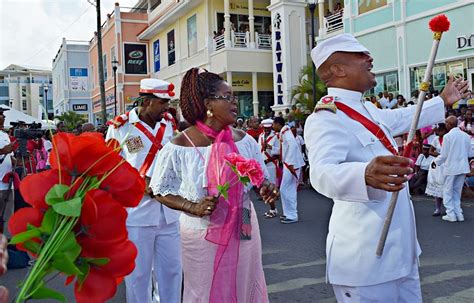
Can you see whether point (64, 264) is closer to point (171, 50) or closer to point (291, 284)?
point (291, 284)

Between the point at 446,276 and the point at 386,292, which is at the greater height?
the point at 386,292

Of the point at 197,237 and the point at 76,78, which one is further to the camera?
the point at 76,78

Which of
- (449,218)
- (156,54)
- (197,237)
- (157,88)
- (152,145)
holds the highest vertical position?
(156,54)

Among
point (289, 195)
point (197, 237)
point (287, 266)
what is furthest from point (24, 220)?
point (289, 195)

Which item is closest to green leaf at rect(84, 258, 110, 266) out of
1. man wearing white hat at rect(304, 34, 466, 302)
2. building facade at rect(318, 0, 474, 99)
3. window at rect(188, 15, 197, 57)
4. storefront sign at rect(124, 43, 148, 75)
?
man wearing white hat at rect(304, 34, 466, 302)

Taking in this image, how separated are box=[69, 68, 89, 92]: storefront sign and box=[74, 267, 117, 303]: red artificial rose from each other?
52262mm

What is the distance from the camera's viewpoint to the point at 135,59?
3734 centimetres

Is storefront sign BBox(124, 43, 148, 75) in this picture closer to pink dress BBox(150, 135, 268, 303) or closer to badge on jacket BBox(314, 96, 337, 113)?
pink dress BBox(150, 135, 268, 303)

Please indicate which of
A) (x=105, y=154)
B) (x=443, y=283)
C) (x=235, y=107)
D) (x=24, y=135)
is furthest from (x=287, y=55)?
(x=105, y=154)

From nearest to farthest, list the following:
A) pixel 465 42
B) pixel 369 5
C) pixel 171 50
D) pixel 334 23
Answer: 1. pixel 465 42
2. pixel 369 5
3. pixel 334 23
4. pixel 171 50

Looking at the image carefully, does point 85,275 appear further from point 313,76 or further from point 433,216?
point 313,76

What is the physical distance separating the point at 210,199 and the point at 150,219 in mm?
1042

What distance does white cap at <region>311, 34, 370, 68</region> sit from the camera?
254 cm

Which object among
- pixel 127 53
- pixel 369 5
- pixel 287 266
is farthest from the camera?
pixel 127 53
